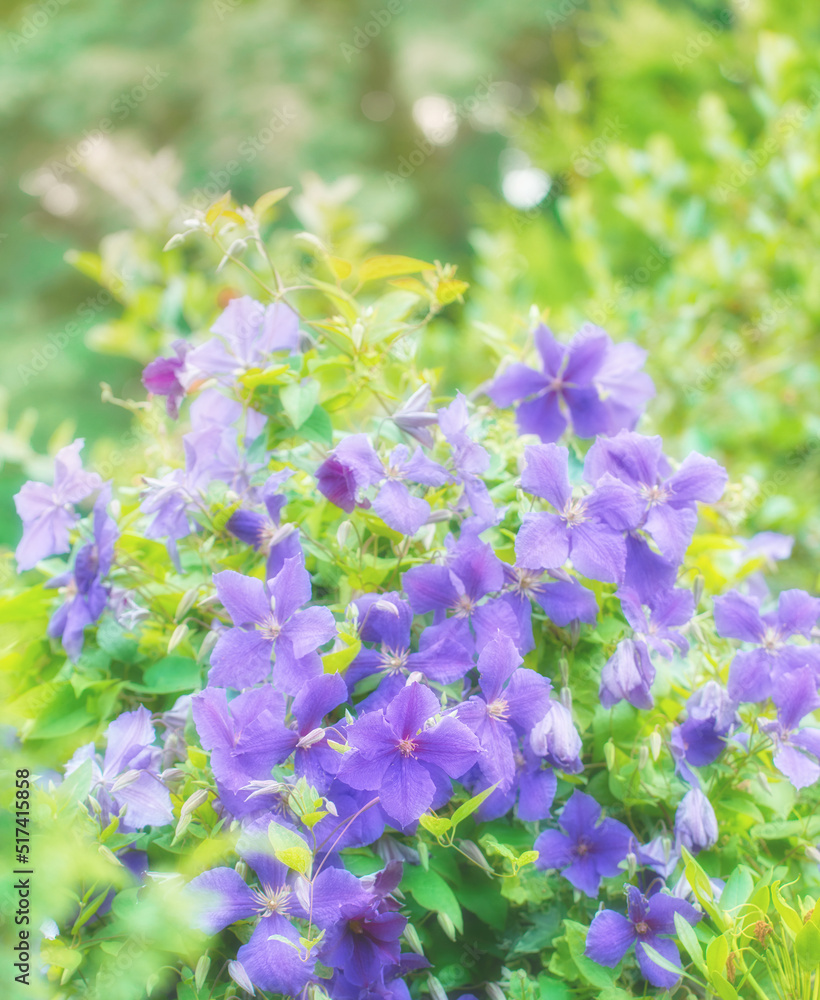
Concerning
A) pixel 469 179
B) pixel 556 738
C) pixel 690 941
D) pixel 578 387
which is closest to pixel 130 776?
pixel 556 738

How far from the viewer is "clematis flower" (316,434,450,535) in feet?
2.50

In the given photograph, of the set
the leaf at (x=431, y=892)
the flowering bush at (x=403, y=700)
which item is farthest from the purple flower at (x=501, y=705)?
the leaf at (x=431, y=892)

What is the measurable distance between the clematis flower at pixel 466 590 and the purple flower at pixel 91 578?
12.9 inches

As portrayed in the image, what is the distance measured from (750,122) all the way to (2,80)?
16.9 ft

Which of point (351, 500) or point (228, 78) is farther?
point (228, 78)

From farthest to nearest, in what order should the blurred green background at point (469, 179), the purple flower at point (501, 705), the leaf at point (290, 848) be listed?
the blurred green background at point (469, 179) → the purple flower at point (501, 705) → the leaf at point (290, 848)

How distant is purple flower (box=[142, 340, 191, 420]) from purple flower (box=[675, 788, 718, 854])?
2.23 ft

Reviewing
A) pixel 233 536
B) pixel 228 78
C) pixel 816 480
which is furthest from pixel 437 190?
pixel 233 536

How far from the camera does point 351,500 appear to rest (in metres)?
0.79

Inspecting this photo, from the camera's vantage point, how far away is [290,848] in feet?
1.98

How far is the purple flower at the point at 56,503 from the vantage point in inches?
35.8

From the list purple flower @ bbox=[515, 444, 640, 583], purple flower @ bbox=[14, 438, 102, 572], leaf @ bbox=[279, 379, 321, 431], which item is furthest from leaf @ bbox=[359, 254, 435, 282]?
purple flower @ bbox=[14, 438, 102, 572]

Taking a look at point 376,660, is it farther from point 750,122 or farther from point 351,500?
point 750,122

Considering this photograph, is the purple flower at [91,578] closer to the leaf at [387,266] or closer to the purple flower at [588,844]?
the leaf at [387,266]
